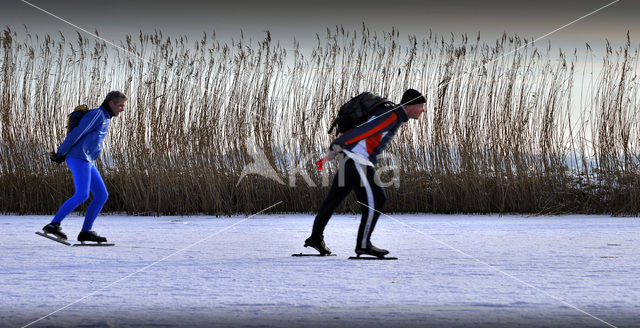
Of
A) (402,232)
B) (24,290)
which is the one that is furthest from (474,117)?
(24,290)

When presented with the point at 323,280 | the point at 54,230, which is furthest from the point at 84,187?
the point at 323,280

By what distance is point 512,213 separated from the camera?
7797 mm

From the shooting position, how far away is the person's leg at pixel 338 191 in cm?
425

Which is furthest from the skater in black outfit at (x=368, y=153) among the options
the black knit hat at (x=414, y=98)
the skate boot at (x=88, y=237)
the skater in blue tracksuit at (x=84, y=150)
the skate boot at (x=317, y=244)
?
the skate boot at (x=88, y=237)

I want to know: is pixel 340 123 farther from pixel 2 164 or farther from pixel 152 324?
pixel 2 164

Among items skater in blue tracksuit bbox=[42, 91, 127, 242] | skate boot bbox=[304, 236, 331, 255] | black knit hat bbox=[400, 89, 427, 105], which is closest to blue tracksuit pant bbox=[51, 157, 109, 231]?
skater in blue tracksuit bbox=[42, 91, 127, 242]

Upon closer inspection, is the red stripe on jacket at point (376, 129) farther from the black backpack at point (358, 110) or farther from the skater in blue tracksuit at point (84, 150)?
the skater in blue tracksuit at point (84, 150)

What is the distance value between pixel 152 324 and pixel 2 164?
5829mm

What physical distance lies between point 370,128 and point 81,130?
1811 millimetres

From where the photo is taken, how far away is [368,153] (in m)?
4.23

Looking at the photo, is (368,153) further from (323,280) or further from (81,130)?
(81,130)

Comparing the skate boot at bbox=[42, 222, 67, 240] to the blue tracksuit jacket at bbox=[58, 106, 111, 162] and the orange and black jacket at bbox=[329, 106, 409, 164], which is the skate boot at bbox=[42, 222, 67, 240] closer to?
the blue tracksuit jacket at bbox=[58, 106, 111, 162]

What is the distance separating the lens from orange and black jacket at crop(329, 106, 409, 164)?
13.7 feet

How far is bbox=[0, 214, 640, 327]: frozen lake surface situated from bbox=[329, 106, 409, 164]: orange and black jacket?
598mm
